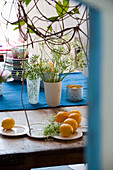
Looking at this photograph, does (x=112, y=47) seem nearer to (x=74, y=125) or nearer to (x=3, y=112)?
(x=74, y=125)

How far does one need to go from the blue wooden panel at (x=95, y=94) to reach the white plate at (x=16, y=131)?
1.13m

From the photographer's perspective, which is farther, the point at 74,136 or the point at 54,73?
the point at 54,73

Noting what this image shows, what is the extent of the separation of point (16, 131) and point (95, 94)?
1198 mm

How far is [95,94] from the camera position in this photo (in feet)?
0.38

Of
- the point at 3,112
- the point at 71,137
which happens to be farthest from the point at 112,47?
the point at 3,112

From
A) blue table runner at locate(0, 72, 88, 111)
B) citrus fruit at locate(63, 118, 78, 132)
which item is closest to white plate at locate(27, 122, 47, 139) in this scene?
citrus fruit at locate(63, 118, 78, 132)

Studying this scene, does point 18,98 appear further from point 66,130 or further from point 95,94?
point 95,94

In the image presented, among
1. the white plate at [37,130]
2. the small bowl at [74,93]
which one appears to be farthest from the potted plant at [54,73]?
the white plate at [37,130]

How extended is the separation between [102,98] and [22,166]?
39.6 inches

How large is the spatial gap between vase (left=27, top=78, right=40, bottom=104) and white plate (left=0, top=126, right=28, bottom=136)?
36cm

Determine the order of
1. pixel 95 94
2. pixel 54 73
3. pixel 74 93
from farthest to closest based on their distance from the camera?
pixel 74 93, pixel 54 73, pixel 95 94

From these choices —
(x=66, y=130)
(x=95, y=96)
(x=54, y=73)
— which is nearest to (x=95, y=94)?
(x=95, y=96)

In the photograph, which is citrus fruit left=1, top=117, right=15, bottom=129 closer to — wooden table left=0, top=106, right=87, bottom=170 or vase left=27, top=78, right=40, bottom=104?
wooden table left=0, top=106, right=87, bottom=170

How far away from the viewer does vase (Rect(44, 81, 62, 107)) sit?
1.59 m
